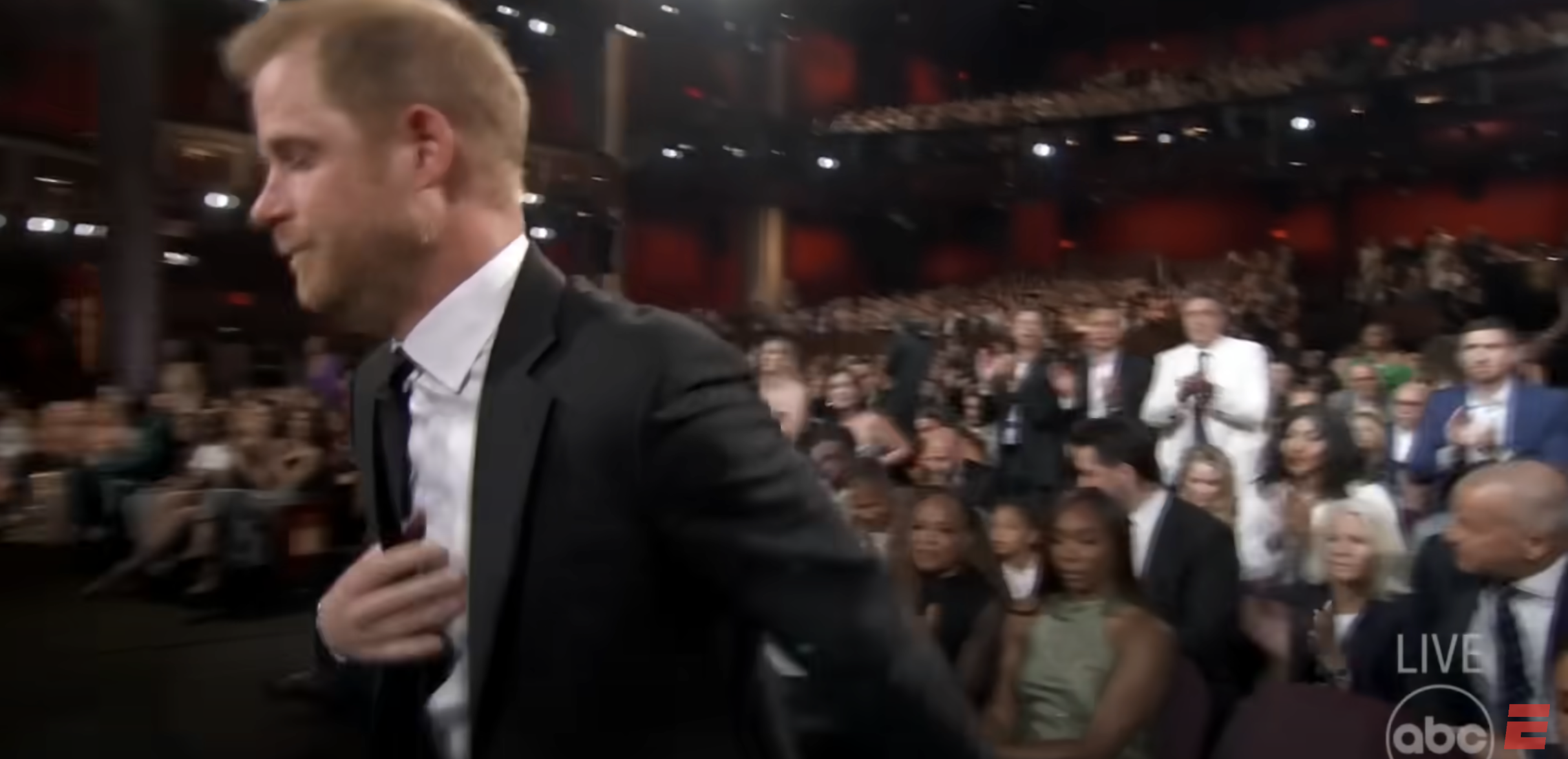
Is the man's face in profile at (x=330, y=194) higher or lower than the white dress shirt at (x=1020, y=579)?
higher

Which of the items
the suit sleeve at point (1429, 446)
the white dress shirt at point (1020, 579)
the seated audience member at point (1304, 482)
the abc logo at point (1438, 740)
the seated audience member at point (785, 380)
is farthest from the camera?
the seated audience member at point (785, 380)

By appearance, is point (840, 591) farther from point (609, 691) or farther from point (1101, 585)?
point (1101, 585)

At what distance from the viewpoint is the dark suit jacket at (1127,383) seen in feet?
11.5

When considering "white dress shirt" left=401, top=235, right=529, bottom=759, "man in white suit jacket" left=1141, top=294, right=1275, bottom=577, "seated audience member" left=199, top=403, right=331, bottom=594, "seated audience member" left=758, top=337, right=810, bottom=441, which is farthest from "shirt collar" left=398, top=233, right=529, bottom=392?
"seated audience member" left=199, top=403, right=331, bottom=594

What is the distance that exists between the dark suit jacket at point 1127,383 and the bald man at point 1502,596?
1370 mm

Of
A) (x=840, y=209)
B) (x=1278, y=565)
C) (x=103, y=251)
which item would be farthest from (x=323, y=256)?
(x=103, y=251)

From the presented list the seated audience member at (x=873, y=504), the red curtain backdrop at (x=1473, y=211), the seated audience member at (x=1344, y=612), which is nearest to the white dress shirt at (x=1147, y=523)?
the seated audience member at (x=1344, y=612)

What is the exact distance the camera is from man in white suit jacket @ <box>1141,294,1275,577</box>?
334 centimetres

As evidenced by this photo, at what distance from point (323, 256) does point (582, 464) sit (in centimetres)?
17

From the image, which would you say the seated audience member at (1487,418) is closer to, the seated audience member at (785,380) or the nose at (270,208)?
the seated audience member at (785,380)

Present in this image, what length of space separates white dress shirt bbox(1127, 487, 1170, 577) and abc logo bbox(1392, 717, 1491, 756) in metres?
0.65

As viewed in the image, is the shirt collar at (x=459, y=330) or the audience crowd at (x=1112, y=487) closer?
the shirt collar at (x=459, y=330)

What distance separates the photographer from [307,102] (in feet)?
2.08

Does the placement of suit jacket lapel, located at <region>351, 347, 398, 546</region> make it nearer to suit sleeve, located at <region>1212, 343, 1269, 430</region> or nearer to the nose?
the nose
